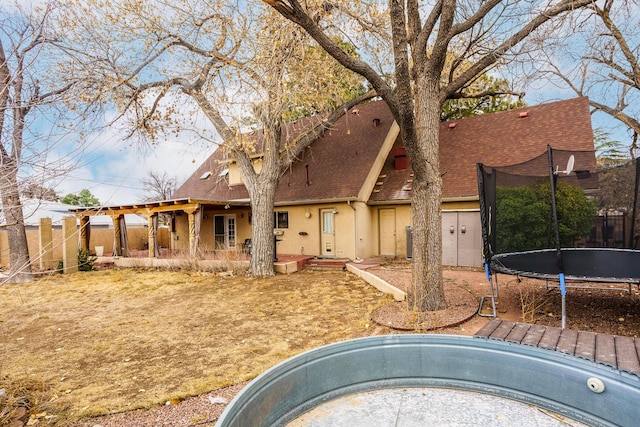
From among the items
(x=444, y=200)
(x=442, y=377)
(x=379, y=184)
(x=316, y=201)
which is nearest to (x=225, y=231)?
(x=316, y=201)

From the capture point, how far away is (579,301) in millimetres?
6074

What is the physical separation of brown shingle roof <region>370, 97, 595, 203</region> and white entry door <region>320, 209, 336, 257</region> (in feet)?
5.87

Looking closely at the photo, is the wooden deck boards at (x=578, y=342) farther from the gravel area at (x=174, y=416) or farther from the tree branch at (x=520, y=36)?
the tree branch at (x=520, y=36)

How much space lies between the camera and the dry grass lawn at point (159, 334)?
3.78 meters

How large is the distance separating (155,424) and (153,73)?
409 inches

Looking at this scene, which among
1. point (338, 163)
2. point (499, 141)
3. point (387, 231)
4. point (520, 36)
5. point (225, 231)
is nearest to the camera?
point (520, 36)

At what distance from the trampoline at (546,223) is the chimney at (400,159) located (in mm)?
5121

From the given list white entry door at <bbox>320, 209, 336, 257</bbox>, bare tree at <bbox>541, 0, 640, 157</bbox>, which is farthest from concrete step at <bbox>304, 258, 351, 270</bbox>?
bare tree at <bbox>541, 0, 640, 157</bbox>

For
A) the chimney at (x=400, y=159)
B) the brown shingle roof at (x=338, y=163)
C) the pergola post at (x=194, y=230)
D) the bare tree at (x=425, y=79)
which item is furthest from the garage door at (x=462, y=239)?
the pergola post at (x=194, y=230)

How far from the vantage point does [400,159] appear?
13695 mm

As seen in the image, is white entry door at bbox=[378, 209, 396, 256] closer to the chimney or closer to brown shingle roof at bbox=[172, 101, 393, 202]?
brown shingle roof at bbox=[172, 101, 393, 202]

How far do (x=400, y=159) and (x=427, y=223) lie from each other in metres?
8.37

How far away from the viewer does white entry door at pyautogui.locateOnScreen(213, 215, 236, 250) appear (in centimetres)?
1642

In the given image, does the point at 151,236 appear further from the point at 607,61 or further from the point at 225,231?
the point at 607,61
